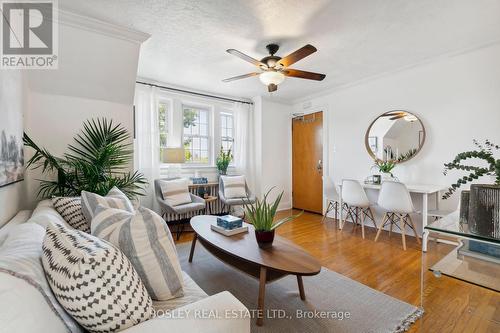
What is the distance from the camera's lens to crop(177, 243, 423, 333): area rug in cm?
158

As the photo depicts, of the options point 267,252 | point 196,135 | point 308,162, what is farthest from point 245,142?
point 267,252

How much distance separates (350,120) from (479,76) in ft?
5.63

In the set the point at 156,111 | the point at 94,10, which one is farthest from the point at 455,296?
the point at 156,111

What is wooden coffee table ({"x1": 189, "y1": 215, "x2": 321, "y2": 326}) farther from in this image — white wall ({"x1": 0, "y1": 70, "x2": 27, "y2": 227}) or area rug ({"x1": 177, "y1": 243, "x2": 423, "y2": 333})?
white wall ({"x1": 0, "y1": 70, "x2": 27, "y2": 227})

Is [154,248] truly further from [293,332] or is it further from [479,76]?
[479,76]

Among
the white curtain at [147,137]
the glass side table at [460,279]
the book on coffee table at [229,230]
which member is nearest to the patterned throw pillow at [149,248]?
the book on coffee table at [229,230]

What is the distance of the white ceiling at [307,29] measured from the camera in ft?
6.75

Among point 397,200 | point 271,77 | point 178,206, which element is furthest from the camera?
point 178,206

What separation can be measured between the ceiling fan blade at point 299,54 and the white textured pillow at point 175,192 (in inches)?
96.1

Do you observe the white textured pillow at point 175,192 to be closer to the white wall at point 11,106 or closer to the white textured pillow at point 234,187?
the white textured pillow at point 234,187

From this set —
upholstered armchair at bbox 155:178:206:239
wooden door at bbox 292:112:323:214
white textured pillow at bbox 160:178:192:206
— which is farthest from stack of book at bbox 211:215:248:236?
wooden door at bbox 292:112:323:214

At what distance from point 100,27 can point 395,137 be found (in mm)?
4155

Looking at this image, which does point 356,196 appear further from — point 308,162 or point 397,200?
point 308,162

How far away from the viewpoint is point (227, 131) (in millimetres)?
5031
